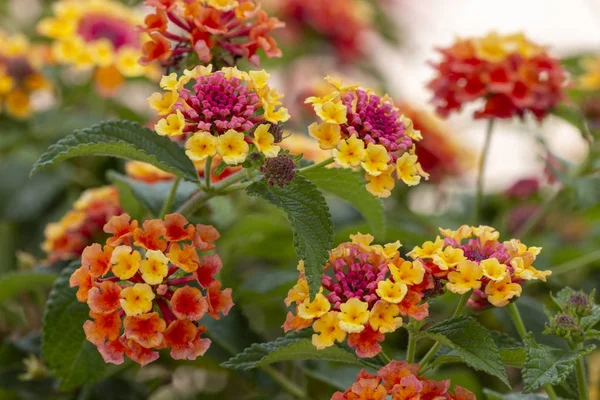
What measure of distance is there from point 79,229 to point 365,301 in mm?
366

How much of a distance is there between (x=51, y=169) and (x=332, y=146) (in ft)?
2.30

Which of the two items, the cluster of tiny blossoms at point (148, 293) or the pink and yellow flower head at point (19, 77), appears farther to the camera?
the pink and yellow flower head at point (19, 77)

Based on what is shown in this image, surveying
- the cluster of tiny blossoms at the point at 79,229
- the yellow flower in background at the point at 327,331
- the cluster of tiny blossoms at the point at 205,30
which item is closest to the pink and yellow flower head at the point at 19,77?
the cluster of tiny blossoms at the point at 79,229

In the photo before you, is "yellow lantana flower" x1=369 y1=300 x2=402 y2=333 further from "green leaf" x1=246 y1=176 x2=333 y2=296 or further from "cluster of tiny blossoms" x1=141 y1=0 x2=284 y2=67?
"cluster of tiny blossoms" x1=141 y1=0 x2=284 y2=67

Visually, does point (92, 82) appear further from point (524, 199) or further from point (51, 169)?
point (524, 199)

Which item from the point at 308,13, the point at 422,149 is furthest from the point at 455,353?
the point at 308,13

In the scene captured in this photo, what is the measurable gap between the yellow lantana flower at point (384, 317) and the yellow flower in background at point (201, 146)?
6.0 inches

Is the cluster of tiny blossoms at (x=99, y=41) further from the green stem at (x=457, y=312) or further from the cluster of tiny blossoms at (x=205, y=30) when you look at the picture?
the green stem at (x=457, y=312)

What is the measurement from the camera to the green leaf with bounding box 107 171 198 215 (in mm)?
727

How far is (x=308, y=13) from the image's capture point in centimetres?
146

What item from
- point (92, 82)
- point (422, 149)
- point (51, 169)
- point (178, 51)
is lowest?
point (51, 169)

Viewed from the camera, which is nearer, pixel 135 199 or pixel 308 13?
pixel 135 199

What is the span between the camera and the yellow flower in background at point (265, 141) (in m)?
0.55

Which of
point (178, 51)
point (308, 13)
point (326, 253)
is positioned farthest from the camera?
point (308, 13)
